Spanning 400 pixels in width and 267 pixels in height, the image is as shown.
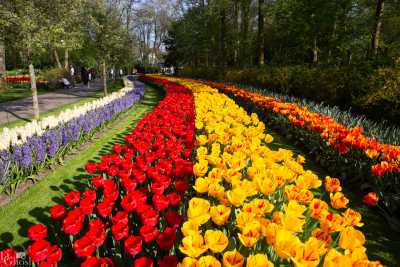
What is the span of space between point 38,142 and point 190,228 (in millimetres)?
4735

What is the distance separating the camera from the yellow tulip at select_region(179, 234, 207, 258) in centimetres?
176

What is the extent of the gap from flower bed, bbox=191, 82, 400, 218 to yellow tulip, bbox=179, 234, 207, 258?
10.0 feet

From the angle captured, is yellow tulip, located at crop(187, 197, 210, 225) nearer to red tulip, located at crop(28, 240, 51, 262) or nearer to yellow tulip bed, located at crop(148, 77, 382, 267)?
yellow tulip bed, located at crop(148, 77, 382, 267)

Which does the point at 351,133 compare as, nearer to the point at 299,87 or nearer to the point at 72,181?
the point at 72,181

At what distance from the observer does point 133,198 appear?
2.58m

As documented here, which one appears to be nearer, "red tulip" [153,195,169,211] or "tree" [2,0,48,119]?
"red tulip" [153,195,169,211]

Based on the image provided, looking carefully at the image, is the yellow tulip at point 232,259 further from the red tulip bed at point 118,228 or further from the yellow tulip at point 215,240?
the red tulip bed at point 118,228

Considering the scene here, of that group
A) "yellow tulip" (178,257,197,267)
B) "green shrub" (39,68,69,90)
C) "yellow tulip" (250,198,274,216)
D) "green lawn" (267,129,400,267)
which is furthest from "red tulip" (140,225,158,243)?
"green shrub" (39,68,69,90)

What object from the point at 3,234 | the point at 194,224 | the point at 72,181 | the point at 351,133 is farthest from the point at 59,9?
the point at 194,224

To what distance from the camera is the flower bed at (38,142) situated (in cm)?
496

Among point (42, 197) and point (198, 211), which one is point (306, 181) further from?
point (42, 197)

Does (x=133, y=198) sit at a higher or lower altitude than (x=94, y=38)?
lower

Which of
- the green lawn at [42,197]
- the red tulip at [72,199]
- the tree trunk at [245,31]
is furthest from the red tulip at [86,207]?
the tree trunk at [245,31]

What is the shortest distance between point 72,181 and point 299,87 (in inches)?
444
